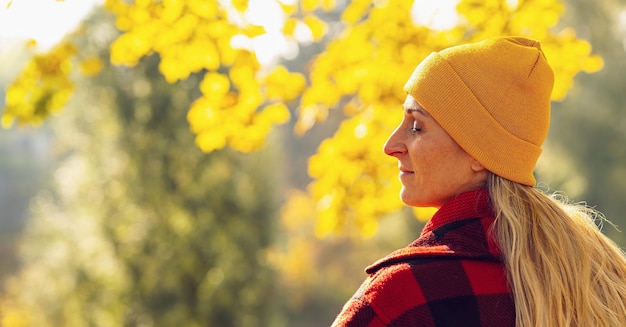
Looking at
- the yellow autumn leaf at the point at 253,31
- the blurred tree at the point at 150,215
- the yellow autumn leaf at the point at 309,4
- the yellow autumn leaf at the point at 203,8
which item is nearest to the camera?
the yellow autumn leaf at the point at 203,8

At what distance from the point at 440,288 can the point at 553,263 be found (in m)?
0.25

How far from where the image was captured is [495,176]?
1650 millimetres

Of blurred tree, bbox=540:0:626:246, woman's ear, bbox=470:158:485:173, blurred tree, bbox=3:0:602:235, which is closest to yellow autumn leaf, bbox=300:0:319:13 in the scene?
blurred tree, bbox=3:0:602:235

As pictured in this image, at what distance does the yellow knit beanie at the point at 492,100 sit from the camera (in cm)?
163

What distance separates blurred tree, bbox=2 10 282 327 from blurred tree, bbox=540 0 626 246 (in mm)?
5306

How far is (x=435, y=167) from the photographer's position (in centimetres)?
164

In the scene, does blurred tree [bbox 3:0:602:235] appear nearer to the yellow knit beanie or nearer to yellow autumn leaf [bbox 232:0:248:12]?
yellow autumn leaf [bbox 232:0:248:12]

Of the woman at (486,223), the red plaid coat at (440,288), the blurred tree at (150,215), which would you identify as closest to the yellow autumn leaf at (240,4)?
the woman at (486,223)

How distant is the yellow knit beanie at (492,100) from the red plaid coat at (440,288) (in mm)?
190

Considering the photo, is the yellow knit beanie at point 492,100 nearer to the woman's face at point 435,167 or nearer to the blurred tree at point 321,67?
the woman's face at point 435,167

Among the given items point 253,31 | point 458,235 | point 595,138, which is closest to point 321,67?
point 253,31

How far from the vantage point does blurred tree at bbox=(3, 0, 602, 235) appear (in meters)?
2.79

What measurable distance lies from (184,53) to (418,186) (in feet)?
4.56

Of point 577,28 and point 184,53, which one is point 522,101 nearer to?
point 184,53
